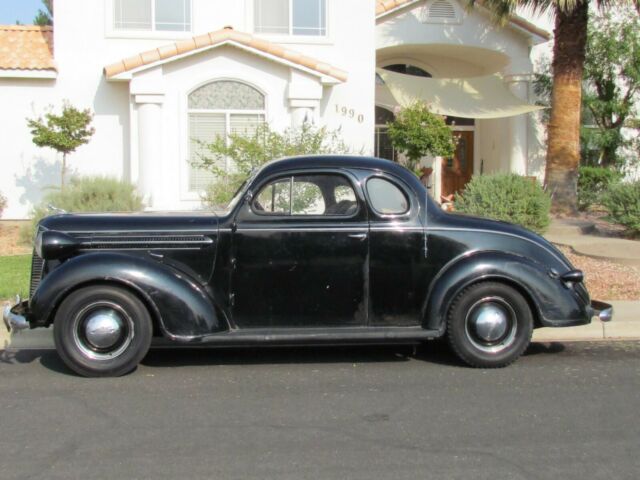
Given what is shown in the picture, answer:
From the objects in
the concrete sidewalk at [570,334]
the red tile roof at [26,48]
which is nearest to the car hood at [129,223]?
the concrete sidewalk at [570,334]

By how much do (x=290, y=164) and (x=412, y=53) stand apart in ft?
47.0

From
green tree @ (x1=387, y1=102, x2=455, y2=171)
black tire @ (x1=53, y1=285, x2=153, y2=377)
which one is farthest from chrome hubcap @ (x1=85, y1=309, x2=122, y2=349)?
green tree @ (x1=387, y1=102, x2=455, y2=171)

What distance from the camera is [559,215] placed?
16.0 m

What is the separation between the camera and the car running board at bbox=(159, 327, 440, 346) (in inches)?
250

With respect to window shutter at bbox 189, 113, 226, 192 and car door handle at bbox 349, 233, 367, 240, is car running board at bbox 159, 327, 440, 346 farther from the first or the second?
window shutter at bbox 189, 113, 226, 192

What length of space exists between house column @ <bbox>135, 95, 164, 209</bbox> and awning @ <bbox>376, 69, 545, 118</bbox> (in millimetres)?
5515

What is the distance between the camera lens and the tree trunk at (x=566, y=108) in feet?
50.9

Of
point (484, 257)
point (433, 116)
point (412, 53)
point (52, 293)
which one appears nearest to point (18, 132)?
point (433, 116)

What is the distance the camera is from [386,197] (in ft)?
21.9

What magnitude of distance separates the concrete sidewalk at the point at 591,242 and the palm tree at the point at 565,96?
80cm

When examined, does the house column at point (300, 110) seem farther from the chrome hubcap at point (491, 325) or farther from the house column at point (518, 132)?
the chrome hubcap at point (491, 325)

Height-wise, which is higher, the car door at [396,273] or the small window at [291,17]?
the small window at [291,17]

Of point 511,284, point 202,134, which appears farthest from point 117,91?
point 511,284

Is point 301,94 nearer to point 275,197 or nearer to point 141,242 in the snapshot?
point 275,197
